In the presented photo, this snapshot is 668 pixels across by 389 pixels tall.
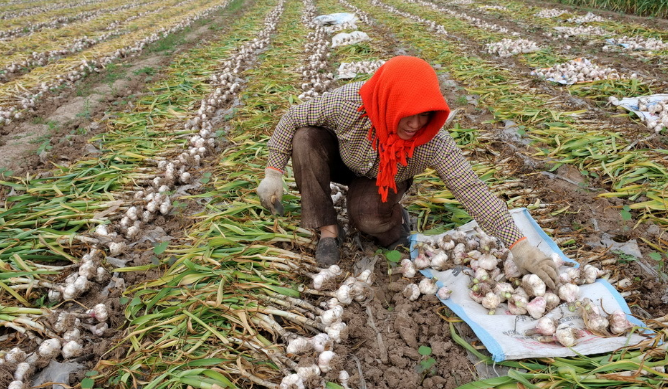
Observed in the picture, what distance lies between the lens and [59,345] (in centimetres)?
178

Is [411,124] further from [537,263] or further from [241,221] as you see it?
[241,221]

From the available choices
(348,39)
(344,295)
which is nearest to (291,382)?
(344,295)

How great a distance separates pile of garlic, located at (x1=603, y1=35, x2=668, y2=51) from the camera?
6.07 meters

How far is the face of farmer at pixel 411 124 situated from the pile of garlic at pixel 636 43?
6418 millimetres

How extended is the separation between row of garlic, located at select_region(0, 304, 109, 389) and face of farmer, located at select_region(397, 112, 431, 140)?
5.49 feet

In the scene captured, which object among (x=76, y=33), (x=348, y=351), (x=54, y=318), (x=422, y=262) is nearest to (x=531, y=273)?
(x=422, y=262)

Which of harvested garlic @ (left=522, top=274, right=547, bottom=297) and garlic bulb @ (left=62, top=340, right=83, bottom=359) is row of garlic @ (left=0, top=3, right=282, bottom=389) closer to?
garlic bulb @ (left=62, top=340, right=83, bottom=359)

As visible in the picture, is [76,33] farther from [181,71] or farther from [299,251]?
[299,251]

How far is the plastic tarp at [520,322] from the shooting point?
64.1 inches

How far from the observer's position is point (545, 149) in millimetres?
3373

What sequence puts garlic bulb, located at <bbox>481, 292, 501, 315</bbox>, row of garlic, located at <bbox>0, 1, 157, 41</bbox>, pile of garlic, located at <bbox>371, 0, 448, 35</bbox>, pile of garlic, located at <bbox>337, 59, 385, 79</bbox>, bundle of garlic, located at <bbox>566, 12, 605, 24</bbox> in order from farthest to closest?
row of garlic, located at <bbox>0, 1, 157, 41</bbox> → bundle of garlic, located at <bbox>566, 12, 605, 24</bbox> → pile of garlic, located at <bbox>371, 0, 448, 35</bbox> → pile of garlic, located at <bbox>337, 59, 385, 79</bbox> → garlic bulb, located at <bbox>481, 292, 501, 315</bbox>

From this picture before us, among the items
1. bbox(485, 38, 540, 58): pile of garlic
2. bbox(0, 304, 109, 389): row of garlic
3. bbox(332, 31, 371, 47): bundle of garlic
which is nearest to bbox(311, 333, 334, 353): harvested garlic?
bbox(0, 304, 109, 389): row of garlic

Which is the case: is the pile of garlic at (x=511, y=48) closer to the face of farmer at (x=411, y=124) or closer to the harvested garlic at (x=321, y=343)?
the face of farmer at (x=411, y=124)

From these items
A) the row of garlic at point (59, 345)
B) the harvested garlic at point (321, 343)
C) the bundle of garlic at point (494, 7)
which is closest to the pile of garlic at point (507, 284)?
the harvested garlic at point (321, 343)
